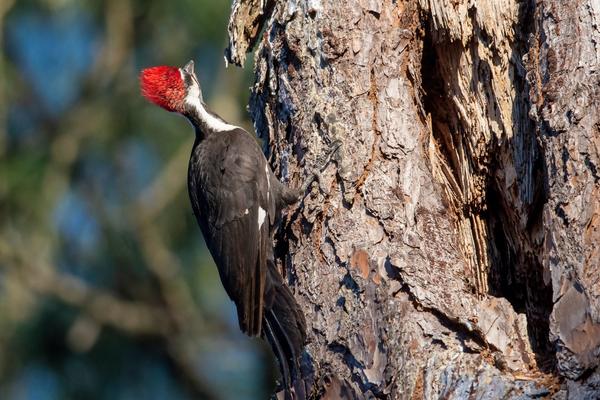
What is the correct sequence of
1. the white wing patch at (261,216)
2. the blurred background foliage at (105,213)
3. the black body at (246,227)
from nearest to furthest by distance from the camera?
the black body at (246,227), the white wing patch at (261,216), the blurred background foliage at (105,213)

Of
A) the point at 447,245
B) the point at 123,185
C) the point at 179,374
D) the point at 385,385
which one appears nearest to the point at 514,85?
the point at 447,245

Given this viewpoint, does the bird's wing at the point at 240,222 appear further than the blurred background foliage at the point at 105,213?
No

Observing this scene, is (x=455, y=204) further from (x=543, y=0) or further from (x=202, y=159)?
(x=202, y=159)

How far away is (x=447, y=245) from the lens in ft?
9.81

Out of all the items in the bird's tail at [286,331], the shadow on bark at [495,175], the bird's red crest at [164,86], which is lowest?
the bird's tail at [286,331]

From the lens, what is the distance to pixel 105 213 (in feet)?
24.1

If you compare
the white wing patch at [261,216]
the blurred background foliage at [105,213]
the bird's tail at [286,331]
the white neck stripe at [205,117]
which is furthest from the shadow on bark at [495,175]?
the blurred background foliage at [105,213]

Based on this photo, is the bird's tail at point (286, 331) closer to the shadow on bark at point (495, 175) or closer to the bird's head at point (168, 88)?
the shadow on bark at point (495, 175)

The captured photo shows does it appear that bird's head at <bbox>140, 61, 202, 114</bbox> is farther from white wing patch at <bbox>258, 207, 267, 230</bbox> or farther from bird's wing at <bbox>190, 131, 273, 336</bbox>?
white wing patch at <bbox>258, 207, 267, 230</bbox>

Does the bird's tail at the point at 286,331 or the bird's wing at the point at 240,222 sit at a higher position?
the bird's wing at the point at 240,222

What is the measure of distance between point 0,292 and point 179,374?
1.57m

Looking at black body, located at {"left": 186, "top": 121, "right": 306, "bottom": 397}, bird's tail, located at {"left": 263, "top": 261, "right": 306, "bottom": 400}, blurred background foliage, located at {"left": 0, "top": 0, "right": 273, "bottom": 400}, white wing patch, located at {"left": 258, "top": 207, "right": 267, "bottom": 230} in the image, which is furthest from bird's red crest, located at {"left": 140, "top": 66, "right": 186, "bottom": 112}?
blurred background foliage, located at {"left": 0, "top": 0, "right": 273, "bottom": 400}

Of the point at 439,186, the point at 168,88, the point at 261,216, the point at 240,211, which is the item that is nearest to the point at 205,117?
the point at 168,88

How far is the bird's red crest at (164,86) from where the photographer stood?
4188 millimetres
